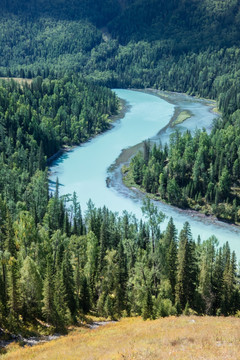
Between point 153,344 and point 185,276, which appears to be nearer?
point 153,344

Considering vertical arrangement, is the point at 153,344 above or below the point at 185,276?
above

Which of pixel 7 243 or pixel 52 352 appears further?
pixel 7 243

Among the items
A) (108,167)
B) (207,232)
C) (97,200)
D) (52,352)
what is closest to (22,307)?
(52,352)

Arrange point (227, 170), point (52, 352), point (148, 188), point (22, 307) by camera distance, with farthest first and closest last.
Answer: point (148, 188) < point (227, 170) < point (22, 307) < point (52, 352)

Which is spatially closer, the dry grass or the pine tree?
the dry grass

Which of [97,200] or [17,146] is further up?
[17,146]

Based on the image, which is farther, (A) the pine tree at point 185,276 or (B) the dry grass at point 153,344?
(A) the pine tree at point 185,276

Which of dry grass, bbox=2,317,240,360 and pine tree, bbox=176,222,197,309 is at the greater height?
dry grass, bbox=2,317,240,360

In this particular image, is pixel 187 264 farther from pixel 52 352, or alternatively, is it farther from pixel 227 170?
pixel 227 170
